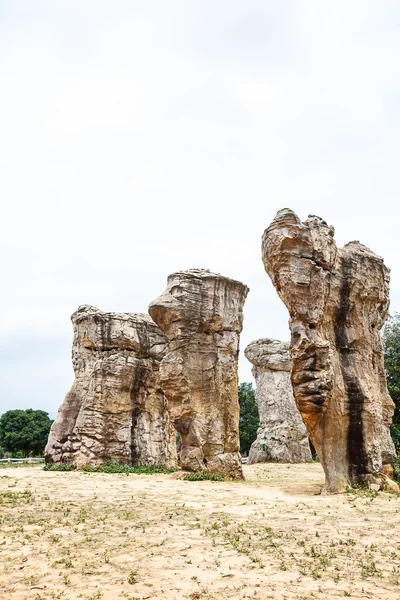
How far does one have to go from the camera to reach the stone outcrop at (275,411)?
2845cm

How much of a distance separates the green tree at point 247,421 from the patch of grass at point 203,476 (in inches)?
889

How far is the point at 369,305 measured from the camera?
49.0 ft

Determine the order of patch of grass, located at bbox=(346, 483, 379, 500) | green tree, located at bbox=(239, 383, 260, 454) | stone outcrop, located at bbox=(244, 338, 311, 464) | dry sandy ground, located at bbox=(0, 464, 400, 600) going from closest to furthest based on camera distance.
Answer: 1. dry sandy ground, located at bbox=(0, 464, 400, 600)
2. patch of grass, located at bbox=(346, 483, 379, 500)
3. stone outcrop, located at bbox=(244, 338, 311, 464)
4. green tree, located at bbox=(239, 383, 260, 454)

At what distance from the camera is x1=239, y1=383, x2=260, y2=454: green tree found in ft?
128

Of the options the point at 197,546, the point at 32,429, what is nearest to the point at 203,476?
the point at 197,546

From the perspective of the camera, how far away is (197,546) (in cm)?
775

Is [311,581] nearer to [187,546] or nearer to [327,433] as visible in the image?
[187,546]

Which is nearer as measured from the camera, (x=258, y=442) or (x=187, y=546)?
(x=187, y=546)

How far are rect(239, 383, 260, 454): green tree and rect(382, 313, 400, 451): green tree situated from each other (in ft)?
56.1

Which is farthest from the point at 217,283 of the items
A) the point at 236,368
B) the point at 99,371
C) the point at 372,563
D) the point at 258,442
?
the point at 258,442

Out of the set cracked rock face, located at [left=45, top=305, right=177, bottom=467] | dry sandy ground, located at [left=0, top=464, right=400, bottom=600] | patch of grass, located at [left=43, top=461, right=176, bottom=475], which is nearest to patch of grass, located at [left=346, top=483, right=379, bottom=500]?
dry sandy ground, located at [left=0, top=464, right=400, bottom=600]


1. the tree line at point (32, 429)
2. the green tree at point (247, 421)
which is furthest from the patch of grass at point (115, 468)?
the green tree at point (247, 421)

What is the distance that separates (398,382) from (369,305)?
8.52m

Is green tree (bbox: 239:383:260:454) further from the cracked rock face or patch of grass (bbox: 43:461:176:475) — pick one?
patch of grass (bbox: 43:461:176:475)
